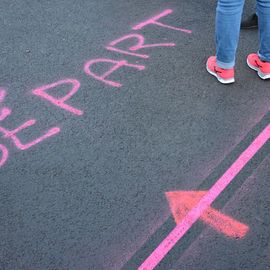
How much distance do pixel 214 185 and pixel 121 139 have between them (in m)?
0.76

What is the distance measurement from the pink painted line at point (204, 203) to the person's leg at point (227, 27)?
681 mm

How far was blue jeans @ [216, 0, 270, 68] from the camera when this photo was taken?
2932 millimetres

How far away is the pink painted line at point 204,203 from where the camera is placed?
6.98 feet

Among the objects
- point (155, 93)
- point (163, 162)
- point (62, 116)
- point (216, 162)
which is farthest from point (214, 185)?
point (62, 116)

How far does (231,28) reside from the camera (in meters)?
2.99

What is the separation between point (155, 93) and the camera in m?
3.27

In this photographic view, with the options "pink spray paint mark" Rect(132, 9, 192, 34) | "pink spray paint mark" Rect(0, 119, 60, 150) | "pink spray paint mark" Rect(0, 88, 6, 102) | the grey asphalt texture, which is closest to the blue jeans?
the grey asphalt texture

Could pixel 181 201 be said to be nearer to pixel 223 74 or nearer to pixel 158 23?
pixel 223 74

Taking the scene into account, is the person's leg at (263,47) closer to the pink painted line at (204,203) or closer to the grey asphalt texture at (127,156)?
the grey asphalt texture at (127,156)

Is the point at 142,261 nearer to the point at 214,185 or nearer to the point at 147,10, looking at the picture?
the point at 214,185

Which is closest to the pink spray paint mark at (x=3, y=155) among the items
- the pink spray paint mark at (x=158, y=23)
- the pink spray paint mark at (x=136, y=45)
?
the pink spray paint mark at (x=136, y=45)

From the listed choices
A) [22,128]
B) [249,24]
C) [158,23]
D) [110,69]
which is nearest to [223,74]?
[110,69]

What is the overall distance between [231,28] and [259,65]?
20.8 inches

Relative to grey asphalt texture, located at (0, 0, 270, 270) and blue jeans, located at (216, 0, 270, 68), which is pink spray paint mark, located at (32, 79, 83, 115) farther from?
blue jeans, located at (216, 0, 270, 68)
